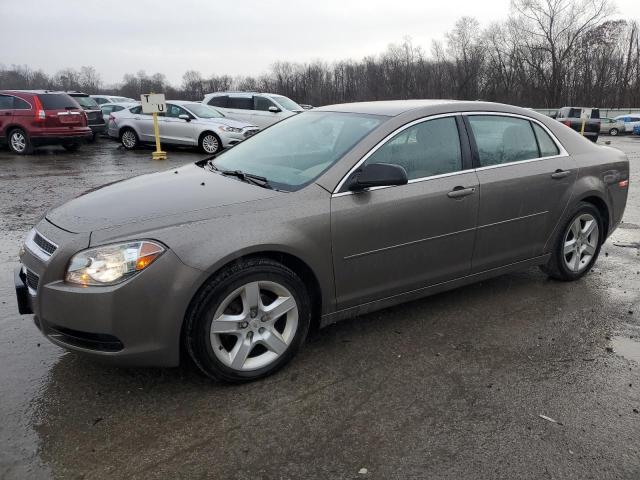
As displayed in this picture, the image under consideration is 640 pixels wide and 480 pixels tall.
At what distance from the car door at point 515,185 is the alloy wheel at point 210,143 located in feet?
38.3

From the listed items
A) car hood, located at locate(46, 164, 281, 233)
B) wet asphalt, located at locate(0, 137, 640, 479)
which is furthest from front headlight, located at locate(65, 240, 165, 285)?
wet asphalt, located at locate(0, 137, 640, 479)

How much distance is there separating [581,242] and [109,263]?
4.04m

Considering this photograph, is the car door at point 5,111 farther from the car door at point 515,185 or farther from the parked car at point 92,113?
the car door at point 515,185

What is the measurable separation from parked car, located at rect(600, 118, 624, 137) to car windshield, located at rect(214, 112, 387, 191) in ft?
114

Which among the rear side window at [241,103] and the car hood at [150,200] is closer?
the car hood at [150,200]

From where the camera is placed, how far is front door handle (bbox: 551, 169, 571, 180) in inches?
173

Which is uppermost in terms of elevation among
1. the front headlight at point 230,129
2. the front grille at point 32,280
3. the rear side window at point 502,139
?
the rear side window at point 502,139

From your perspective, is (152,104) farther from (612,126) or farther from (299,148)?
(612,126)

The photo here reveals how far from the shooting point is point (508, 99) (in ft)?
209

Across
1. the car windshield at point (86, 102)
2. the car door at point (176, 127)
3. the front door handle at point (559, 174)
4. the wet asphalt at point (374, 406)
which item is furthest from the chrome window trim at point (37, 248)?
the car windshield at point (86, 102)

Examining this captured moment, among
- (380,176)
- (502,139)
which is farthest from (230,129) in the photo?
(380,176)

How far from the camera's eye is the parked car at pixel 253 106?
17.1 meters

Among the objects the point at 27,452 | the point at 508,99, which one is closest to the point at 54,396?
the point at 27,452

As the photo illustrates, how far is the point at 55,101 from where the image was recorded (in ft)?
46.2
